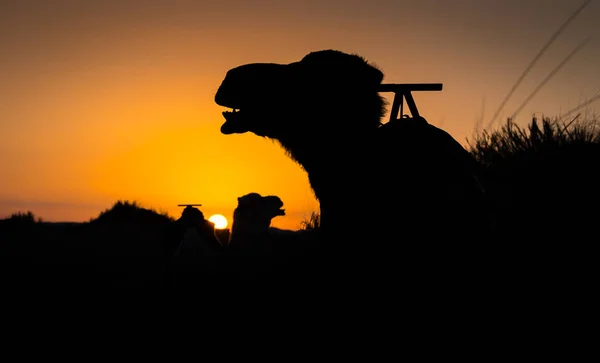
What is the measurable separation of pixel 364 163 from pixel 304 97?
2.26ft

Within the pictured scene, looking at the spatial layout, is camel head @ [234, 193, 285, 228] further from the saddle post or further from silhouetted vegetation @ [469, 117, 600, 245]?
the saddle post

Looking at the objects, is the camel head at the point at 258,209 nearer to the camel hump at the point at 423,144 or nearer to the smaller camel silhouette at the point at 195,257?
the smaller camel silhouette at the point at 195,257

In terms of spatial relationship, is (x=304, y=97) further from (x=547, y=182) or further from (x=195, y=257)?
(x=195, y=257)

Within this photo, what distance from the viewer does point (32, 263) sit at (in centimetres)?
939

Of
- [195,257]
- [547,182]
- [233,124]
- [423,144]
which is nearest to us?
[423,144]

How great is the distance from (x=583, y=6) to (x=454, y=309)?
2.82 m

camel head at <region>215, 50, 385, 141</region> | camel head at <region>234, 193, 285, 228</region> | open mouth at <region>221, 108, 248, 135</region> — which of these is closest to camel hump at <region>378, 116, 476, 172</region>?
camel head at <region>215, 50, 385, 141</region>

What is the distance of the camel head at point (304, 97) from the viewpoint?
423cm

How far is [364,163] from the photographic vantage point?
13.3ft

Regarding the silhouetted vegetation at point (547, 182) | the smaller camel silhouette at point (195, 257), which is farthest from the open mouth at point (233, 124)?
the smaller camel silhouette at point (195, 257)

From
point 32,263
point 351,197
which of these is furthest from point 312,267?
point 32,263

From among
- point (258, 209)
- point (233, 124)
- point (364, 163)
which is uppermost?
point (258, 209)

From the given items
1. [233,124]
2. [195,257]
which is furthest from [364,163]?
[195,257]

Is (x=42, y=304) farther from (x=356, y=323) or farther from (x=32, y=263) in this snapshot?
(x=356, y=323)
